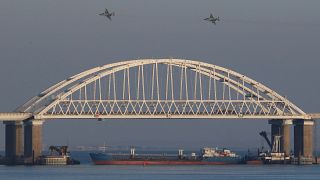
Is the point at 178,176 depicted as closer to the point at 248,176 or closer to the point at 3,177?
the point at 248,176

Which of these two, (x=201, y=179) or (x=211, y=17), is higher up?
(x=211, y=17)

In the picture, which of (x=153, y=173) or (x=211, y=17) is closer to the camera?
(x=211, y=17)

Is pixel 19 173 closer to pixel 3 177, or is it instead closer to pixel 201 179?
pixel 3 177

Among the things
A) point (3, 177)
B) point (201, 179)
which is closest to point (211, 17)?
point (201, 179)

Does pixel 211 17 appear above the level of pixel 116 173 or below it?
above

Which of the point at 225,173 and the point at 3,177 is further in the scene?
the point at 225,173

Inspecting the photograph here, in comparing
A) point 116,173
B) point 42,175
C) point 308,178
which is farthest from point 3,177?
point 308,178

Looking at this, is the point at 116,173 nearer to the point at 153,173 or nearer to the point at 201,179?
the point at 153,173

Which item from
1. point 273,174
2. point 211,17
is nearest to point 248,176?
point 273,174
